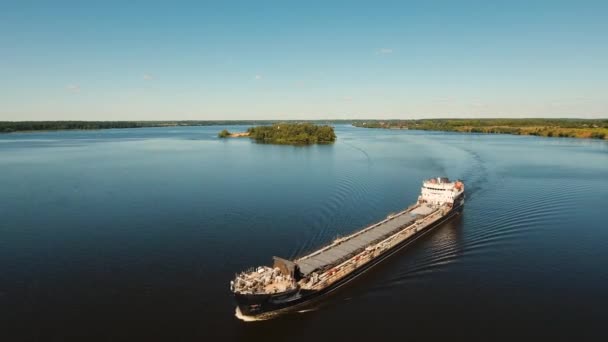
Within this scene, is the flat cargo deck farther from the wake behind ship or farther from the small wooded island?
the small wooded island

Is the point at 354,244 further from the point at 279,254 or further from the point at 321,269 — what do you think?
the point at 279,254

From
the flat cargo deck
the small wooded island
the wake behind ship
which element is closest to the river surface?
the wake behind ship

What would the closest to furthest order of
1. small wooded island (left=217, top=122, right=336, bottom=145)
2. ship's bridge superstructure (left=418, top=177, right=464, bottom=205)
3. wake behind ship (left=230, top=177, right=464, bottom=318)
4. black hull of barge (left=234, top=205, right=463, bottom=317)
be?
black hull of barge (left=234, top=205, right=463, bottom=317) < wake behind ship (left=230, top=177, right=464, bottom=318) < ship's bridge superstructure (left=418, top=177, right=464, bottom=205) < small wooded island (left=217, top=122, right=336, bottom=145)

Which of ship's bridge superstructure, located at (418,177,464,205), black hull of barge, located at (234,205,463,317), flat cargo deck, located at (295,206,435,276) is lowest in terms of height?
black hull of barge, located at (234,205,463,317)

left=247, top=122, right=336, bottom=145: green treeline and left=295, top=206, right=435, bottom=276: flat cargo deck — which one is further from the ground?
left=247, top=122, right=336, bottom=145: green treeline

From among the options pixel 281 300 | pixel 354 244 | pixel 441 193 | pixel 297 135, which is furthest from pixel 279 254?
pixel 297 135

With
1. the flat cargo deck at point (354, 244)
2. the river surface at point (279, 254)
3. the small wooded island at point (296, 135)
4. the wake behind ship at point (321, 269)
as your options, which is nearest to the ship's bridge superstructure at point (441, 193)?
the river surface at point (279, 254)

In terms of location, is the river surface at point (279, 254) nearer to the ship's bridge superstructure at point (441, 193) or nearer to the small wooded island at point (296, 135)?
the ship's bridge superstructure at point (441, 193)
